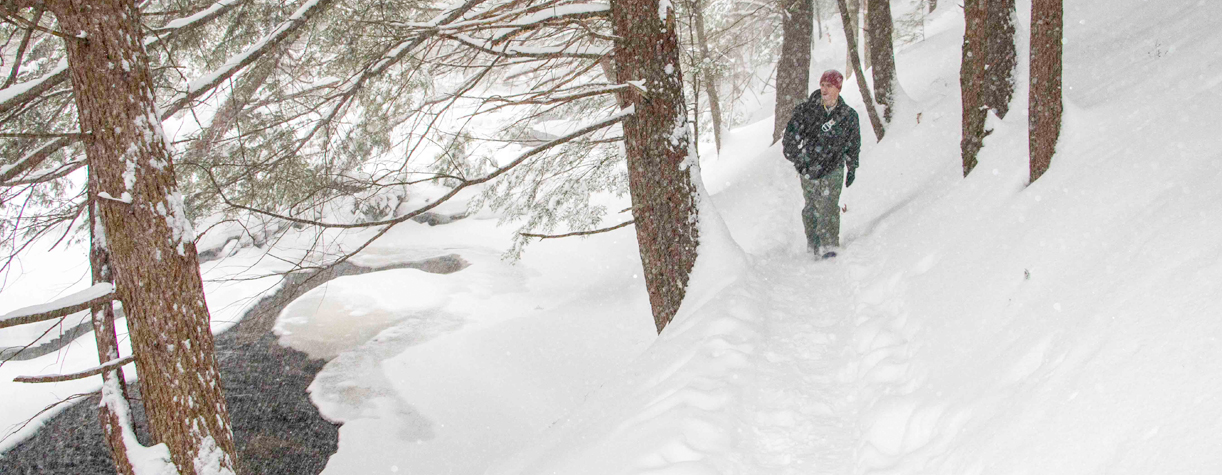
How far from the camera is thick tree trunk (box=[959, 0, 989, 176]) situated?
576cm

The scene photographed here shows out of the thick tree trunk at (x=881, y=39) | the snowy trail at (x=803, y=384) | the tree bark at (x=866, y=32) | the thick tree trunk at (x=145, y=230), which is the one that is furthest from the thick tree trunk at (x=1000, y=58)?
the thick tree trunk at (x=145, y=230)

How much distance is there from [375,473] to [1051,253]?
18.6ft

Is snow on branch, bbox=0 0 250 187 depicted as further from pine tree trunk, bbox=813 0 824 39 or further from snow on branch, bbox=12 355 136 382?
pine tree trunk, bbox=813 0 824 39

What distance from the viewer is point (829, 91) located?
5785 mm

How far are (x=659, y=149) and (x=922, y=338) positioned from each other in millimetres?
2090

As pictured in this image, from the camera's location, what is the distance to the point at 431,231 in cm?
1767

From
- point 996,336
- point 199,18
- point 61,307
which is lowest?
point 996,336

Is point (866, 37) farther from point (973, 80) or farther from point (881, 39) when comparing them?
point (973, 80)

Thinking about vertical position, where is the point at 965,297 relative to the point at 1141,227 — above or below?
A: below

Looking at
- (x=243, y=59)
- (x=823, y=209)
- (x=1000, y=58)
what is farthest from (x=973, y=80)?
(x=243, y=59)

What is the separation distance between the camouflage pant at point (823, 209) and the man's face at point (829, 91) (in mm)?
634

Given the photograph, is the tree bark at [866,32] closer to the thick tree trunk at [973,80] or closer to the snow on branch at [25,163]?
the thick tree trunk at [973,80]

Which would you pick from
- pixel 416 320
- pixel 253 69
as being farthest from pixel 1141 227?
pixel 416 320

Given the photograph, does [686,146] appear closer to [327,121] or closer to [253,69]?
[327,121]
